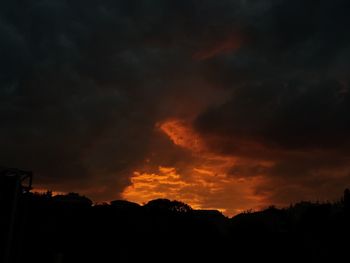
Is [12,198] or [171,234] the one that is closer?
[12,198]

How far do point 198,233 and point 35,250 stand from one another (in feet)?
39.9

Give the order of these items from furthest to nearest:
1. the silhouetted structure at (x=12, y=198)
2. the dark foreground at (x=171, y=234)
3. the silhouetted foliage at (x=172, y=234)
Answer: the silhouetted foliage at (x=172, y=234)
the dark foreground at (x=171, y=234)
the silhouetted structure at (x=12, y=198)

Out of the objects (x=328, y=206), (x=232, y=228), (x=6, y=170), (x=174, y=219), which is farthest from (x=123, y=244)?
(x=328, y=206)

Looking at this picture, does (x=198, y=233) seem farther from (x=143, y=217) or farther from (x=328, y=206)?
(x=328, y=206)

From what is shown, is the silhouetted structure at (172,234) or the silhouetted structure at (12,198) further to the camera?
the silhouetted structure at (172,234)

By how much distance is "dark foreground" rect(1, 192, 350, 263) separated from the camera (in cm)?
3100

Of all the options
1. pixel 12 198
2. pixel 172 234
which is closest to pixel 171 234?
pixel 172 234

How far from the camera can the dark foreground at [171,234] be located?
102ft

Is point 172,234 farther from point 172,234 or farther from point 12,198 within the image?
point 12,198

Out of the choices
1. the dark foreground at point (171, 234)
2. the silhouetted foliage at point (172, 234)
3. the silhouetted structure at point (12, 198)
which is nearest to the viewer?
the silhouetted structure at point (12, 198)

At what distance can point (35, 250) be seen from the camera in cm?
2994

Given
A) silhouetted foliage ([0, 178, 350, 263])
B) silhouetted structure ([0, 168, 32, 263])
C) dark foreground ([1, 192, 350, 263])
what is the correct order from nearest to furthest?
silhouetted structure ([0, 168, 32, 263])
dark foreground ([1, 192, 350, 263])
silhouetted foliage ([0, 178, 350, 263])

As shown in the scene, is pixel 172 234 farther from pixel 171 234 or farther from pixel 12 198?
pixel 12 198

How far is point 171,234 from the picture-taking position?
34500mm
